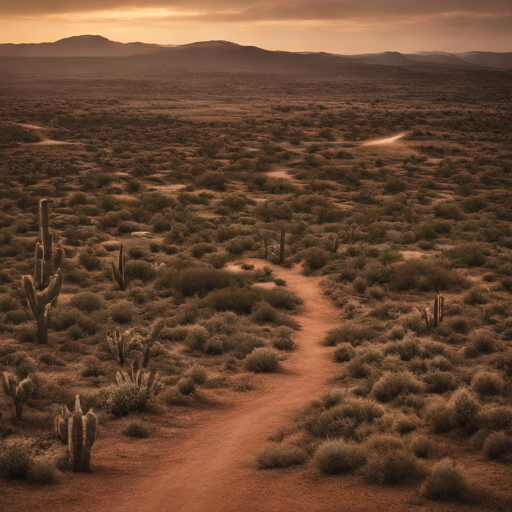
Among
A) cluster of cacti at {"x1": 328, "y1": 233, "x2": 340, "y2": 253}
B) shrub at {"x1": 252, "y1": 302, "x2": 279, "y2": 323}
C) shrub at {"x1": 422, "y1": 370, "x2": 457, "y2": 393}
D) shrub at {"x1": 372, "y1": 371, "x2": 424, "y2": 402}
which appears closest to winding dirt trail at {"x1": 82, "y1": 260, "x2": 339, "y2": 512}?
shrub at {"x1": 372, "y1": 371, "x2": 424, "y2": 402}

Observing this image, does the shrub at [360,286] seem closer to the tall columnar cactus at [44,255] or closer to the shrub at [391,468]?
the tall columnar cactus at [44,255]

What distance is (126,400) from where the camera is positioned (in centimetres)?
915

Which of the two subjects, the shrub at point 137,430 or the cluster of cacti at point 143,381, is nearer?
the shrub at point 137,430

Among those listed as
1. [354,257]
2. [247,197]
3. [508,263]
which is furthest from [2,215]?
[508,263]

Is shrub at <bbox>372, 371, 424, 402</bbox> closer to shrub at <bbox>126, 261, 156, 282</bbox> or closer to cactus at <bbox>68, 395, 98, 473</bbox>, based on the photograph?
cactus at <bbox>68, 395, 98, 473</bbox>

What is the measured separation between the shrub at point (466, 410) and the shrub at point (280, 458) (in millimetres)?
2549

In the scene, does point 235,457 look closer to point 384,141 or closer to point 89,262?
point 89,262

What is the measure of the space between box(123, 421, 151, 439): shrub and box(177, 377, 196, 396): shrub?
144 cm

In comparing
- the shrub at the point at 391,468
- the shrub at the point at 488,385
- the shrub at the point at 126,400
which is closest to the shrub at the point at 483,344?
the shrub at the point at 488,385

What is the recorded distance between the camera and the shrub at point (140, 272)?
16906 millimetres

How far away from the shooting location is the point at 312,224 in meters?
25.0

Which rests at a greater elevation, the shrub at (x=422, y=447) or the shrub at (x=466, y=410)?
the shrub at (x=466, y=410)

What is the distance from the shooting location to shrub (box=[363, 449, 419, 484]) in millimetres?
6848

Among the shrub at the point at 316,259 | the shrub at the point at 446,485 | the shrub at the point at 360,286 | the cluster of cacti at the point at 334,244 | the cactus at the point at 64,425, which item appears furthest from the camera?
the cluster of cacti at the point at 334,244
